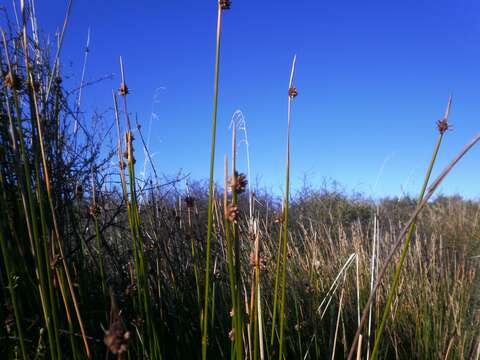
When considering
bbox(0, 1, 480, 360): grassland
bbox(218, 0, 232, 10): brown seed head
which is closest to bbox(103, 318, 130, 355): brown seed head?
bbox(0, 1, 480, 360): grassland

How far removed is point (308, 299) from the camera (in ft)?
6.36

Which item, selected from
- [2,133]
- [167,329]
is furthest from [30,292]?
[2,133]

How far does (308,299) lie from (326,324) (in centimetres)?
14

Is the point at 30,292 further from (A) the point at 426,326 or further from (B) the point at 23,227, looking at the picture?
(A) the point at 426,326

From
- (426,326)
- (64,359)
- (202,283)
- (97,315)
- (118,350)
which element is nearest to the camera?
(118,350)

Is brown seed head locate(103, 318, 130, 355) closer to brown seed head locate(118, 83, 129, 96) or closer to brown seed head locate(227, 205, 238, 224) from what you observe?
brown seed head locate(227, 205, 238, 224)

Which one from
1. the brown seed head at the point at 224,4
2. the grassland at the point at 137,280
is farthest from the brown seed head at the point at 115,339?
the brown seed head at the point at 224,4

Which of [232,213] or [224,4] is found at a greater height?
[224,4]

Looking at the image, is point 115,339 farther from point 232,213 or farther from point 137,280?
point 137,280

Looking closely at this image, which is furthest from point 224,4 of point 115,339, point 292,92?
point 115,339

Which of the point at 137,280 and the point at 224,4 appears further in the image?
the point at 137,280

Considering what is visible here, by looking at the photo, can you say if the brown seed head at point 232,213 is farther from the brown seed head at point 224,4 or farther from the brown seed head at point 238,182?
the brown seed head at point 224,4

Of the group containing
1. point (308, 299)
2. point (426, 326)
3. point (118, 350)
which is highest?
point (118, 350)

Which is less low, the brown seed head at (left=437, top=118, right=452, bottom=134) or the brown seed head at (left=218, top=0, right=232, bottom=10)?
Answer: the brown seed head at (left=218, top=0, right=232, bottom=10)
